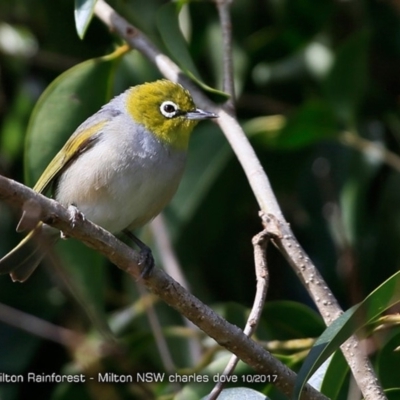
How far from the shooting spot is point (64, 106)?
3.79m

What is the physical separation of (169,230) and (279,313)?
2.94 ft

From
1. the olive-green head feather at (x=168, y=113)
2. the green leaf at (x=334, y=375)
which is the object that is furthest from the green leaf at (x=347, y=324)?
the olive-green head feather at (x=168, y=113)

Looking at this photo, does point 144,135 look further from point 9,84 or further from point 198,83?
point 9,84

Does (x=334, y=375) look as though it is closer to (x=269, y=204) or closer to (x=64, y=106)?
(x=269, y=204)

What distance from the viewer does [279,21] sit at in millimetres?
4691

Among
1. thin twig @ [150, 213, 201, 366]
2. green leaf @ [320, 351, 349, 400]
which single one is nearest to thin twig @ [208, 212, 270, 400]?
green leaf @ [320, 351, 349, 400]

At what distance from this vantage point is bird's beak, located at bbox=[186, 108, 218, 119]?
3.36m

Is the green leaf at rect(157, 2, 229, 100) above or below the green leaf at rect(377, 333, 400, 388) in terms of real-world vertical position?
above

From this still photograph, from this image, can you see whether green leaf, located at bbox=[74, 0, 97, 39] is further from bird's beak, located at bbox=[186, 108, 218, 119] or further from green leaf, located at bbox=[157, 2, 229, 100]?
bird's beak, located at bbox=[186, 108, 218, 119]

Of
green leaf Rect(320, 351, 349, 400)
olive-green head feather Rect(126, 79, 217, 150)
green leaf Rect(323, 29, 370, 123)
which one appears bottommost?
green leaf Rect(320, 351, 349, 400)

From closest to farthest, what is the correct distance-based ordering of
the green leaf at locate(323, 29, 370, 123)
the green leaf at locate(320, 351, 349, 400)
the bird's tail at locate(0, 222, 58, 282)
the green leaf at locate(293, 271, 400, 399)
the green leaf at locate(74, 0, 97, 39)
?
1. the green leaf at locate(293, 271, 400, 399)
2. the green leaf at locate(320, 351, 349, 400)
3. the green leaf at locate(74, 0, 97, 39)
4. the bird's tail at locate(0, 222, 58, 282)
5. the green leaf at locate(323, 29, 370, 123)

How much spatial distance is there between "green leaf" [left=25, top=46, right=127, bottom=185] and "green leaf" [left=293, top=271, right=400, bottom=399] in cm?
164

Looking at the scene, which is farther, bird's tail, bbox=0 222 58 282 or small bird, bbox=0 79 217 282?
bird's tail, bbox=0 222 58 282

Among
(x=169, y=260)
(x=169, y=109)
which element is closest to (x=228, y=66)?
(x=169, y=109)
